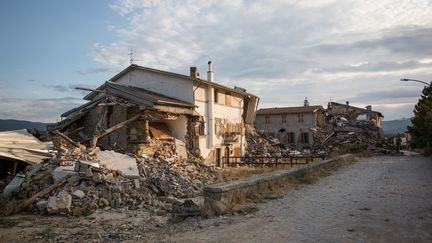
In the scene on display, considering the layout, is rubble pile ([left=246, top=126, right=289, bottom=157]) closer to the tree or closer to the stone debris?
the tree

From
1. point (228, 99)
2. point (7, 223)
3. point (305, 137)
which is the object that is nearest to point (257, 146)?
point (228, 99)

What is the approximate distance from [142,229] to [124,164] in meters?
7.46

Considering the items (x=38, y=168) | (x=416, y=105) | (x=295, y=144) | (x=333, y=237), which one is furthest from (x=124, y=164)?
(x=416, y=105)

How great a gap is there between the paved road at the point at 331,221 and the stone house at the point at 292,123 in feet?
124

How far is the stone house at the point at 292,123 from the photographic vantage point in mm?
50594

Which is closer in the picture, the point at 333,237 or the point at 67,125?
the point at 333,237

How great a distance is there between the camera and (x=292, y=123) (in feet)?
169

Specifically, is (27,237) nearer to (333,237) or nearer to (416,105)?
(333,237)

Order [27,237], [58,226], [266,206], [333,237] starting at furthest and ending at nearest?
1. [266,206]
2. [58,226]
3. [27,237]
4. [333,237]

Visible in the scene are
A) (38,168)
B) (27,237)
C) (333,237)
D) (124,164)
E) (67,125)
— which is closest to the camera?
(333,237)

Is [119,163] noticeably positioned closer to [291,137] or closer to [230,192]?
[230,192]

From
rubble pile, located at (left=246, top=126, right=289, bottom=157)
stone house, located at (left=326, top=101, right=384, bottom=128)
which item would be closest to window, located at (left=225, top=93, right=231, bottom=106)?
rubble pile, located at (left=246, top=126, right=289, bottom=157)

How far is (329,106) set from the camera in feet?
189

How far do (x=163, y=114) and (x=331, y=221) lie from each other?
618 inches
